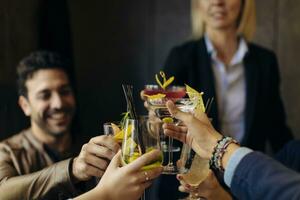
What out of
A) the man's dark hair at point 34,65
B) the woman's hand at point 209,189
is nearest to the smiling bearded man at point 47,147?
the man's dark hair at point 34,65

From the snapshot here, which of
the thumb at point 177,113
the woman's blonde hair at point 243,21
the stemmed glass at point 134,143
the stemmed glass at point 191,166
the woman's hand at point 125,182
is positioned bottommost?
the stemmed glass at point 191,166

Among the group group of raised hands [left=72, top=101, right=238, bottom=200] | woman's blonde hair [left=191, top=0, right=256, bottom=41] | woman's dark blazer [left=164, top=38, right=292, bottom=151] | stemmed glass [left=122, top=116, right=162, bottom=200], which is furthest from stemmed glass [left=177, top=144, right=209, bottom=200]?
woman's blonde hair [left=191, top=0, right=256, bottom=41]

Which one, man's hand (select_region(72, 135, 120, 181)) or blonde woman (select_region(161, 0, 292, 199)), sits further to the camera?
blonde woman (select_region(161, 0, 292, 199))

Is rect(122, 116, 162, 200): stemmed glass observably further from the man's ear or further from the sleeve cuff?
the man's ear

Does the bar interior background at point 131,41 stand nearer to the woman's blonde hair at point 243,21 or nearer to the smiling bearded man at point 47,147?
the woman's blonde hair at point 243,21

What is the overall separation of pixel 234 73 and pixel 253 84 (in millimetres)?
98

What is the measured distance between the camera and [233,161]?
1.00 m

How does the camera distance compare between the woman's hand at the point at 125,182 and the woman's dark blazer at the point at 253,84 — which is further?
the woman's dark blazer at the point at 253,84

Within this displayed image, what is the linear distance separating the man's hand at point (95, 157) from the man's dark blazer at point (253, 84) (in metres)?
0.80

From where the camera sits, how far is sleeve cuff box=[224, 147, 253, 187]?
992 mm

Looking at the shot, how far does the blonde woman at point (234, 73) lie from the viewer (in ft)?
6.79

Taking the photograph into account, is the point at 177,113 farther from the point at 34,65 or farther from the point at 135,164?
the point at 34,65

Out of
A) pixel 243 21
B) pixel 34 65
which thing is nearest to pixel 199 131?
pixel 34 65

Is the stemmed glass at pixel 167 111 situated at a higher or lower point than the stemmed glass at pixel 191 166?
higher
